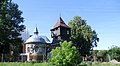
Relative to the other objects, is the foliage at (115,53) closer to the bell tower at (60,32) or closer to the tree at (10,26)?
the bell tower at (60,32)

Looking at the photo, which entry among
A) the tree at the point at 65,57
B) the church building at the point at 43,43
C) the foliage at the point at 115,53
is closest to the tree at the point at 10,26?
the church building at the point at 43,43

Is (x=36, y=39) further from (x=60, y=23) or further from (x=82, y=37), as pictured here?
(x=82, y=37)

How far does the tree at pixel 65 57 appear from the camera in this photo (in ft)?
106

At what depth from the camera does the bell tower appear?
66.8 meters

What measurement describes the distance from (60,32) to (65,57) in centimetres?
3441

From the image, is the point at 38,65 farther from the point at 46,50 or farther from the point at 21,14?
the point at 46,50

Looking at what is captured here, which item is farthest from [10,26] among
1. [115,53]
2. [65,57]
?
[115,53]

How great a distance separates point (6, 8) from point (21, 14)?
10.8ft

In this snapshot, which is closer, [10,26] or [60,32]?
[10,26]

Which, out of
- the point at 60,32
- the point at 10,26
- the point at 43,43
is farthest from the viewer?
the point at 60,32

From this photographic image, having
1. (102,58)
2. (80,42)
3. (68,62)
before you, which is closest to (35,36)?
(80,42)

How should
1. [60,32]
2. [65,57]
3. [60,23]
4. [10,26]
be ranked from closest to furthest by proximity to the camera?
[65,57]
[10,26]
[60,32]
[60,23]

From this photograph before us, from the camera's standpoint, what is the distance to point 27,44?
63.8 metres

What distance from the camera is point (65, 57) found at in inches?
A: 1281
